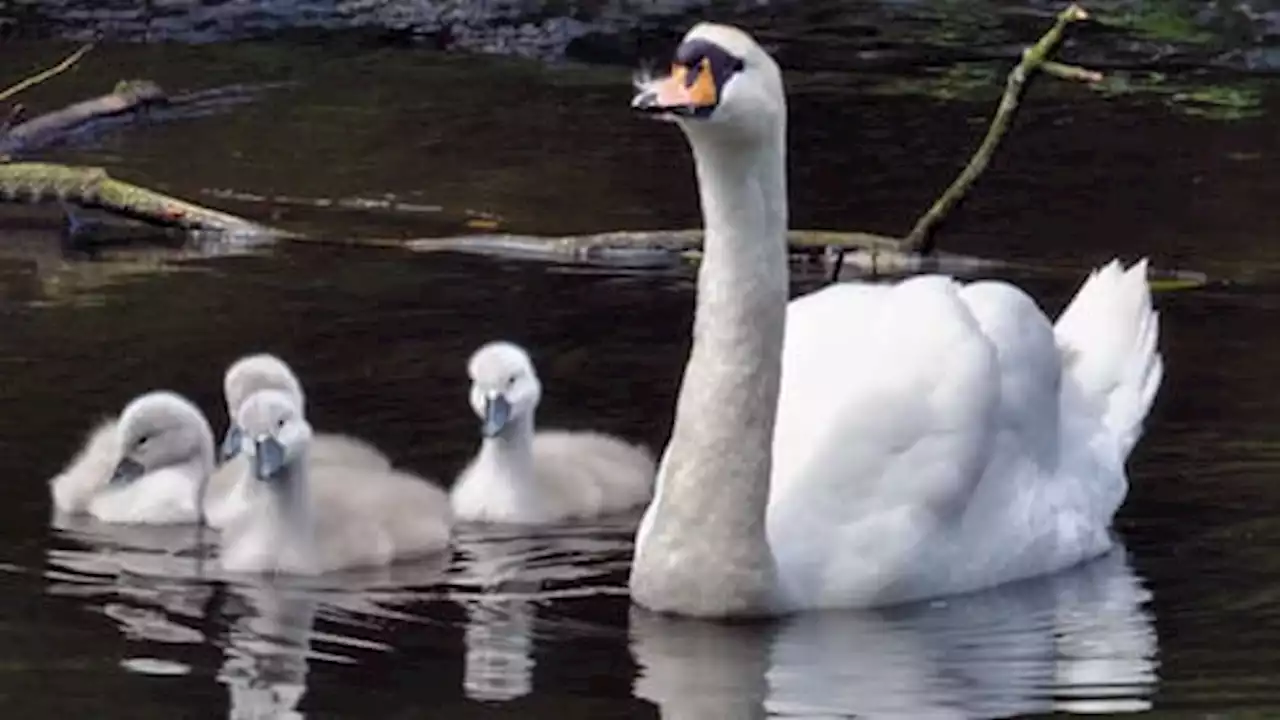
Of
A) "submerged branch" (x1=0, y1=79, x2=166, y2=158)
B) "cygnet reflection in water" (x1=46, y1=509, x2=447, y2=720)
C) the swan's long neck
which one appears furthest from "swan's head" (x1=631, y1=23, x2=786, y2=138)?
"submerged branch" (x1=0, y1=79, x2=166, y2=158)

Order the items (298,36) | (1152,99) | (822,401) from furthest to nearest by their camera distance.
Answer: (298,36)
(1152,99)
(822,401)

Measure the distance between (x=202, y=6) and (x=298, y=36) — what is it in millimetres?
1253

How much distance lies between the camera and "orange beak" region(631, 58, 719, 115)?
8539 mm

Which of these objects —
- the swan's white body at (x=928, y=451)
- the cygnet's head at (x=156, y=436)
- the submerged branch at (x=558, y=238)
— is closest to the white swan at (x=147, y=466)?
the cygnet's head at (x=156, y=436)

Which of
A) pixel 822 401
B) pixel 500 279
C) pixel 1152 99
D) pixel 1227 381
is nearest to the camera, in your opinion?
pixel 822 401

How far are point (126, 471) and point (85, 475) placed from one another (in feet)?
0.57

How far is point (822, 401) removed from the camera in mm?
9805

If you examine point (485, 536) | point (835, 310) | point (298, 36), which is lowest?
point (485, 536)

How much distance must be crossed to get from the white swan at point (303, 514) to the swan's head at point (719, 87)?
180cm

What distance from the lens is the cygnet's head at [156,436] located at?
1080 centimetres

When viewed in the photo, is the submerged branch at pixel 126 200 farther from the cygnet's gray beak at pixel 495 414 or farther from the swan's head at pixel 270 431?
the swan's head at pixel 270 431

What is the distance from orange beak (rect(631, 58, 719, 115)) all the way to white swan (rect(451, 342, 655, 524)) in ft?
7.46

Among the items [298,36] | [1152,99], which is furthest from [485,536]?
[298,36]

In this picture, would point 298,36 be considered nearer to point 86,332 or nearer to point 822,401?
point 86,332
